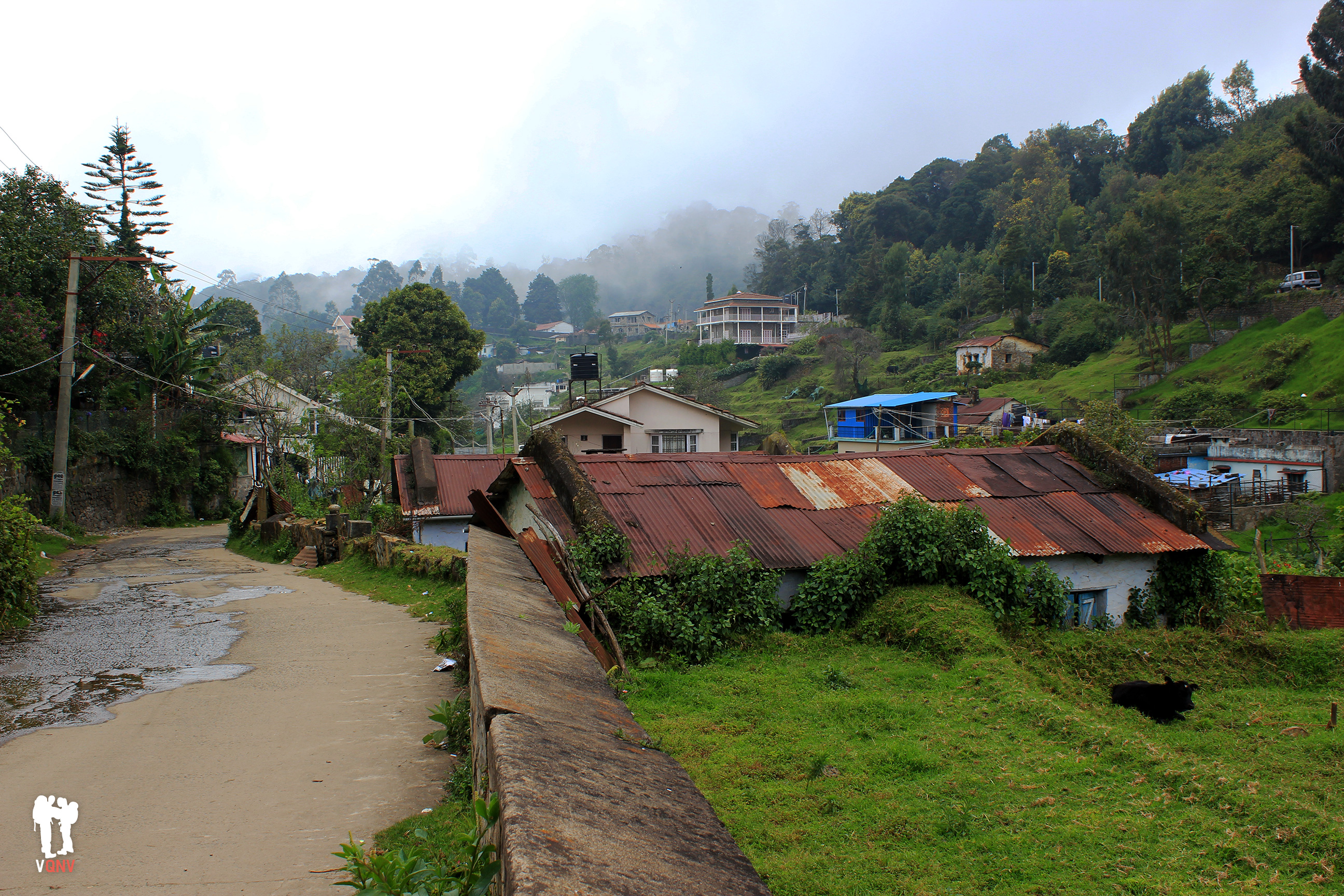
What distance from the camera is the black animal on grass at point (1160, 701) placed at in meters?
8.23

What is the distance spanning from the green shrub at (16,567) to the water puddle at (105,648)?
0.24m

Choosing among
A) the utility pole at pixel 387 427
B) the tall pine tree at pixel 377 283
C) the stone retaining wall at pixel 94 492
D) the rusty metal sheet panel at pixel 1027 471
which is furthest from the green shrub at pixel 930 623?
the tall pine tree at pixel 377 283

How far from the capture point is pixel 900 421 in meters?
41.0

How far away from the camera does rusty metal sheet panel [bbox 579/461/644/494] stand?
11758mm

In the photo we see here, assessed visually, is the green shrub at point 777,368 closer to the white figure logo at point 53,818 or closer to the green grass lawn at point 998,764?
the green grass lawn at point 998,764

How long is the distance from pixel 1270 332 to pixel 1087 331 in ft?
35.8

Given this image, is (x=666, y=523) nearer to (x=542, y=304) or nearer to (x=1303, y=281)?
(x=1303, y=281)

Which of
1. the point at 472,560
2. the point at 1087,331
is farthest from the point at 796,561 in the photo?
the point at 1087,331

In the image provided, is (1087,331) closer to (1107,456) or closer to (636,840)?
(1107,456)

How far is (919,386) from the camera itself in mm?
56906

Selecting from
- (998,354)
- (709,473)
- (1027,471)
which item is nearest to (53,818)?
(709,473)

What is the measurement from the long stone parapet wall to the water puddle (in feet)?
15.3

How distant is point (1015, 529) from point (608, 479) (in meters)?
5.98

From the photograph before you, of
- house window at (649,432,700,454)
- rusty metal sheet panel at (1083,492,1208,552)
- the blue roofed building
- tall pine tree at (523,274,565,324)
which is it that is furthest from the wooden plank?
tall pine tree at (523,274,565,324)
